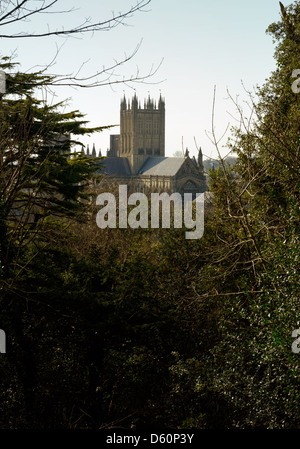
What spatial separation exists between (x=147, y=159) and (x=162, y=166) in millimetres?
11252

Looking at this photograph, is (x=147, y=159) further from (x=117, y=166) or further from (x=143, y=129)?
(x=143, y=129)

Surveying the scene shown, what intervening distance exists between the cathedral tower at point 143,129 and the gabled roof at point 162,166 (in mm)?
13416

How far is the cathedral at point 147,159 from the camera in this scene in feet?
265

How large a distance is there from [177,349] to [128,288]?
5.25ft

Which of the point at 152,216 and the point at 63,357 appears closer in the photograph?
the point at 63,357

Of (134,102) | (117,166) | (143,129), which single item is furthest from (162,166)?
(134,102)

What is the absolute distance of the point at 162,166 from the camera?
85.4 meters

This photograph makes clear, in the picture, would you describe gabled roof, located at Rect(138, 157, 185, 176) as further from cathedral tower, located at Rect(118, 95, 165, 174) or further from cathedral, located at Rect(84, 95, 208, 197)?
cathedral tower, located at Rect(118, 95, 165, 174)

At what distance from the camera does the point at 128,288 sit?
33.6 feet

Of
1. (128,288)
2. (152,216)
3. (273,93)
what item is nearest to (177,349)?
(128,288)

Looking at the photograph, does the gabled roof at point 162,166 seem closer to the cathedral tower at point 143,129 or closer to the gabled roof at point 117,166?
the gabled roof at point 117,166

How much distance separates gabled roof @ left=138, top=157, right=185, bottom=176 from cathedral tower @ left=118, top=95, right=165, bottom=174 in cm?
1342

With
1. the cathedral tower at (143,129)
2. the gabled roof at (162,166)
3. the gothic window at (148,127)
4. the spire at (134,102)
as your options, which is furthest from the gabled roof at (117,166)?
the spire at (134,102)
